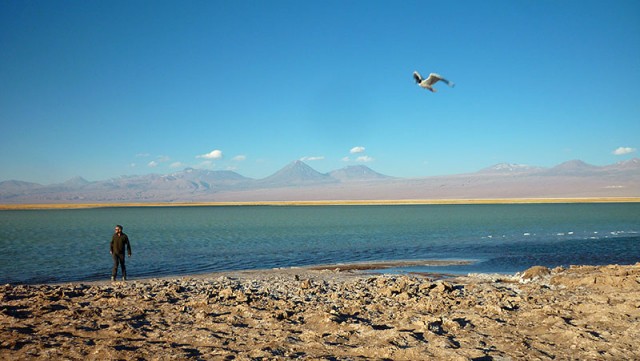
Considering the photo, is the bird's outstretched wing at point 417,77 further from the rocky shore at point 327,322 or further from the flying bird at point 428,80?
the rocky shore at point 327,322

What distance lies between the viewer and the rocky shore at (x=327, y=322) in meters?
8.81

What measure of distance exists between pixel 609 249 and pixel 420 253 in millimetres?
14437

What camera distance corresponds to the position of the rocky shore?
8.81 meters

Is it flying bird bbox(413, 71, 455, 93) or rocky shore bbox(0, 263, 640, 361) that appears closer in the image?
rocky shore bbox(0, 263, 640, 361)

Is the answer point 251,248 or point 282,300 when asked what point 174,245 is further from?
point 282,300

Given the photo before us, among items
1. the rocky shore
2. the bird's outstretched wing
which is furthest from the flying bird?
the rocky shore

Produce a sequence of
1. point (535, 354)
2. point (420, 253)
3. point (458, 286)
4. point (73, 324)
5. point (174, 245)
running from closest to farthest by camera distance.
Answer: point (535, 354) → point (73, 324) → point (458, 286) → point (420, 253) → point (174, 245)

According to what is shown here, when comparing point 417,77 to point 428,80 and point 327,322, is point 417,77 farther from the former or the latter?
point 327,322

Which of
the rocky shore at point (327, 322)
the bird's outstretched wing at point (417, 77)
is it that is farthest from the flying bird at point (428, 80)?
the rocky shore at point (327, 322)

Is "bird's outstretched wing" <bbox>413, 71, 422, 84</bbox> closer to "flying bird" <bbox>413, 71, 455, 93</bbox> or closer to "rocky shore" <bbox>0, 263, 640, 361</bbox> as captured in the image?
"flying bird" <bbox>413, 71, 455, 93</bbox>

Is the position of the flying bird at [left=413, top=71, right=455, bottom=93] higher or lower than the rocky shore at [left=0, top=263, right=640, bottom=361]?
higher

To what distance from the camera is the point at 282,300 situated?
13523 mm

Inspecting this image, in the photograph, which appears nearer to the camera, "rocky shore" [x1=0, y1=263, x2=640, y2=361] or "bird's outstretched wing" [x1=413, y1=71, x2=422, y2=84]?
"rocky shore" [x1=0, y1=263, x2=640, y2=361]

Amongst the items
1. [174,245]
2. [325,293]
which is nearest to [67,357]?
[325,293]
